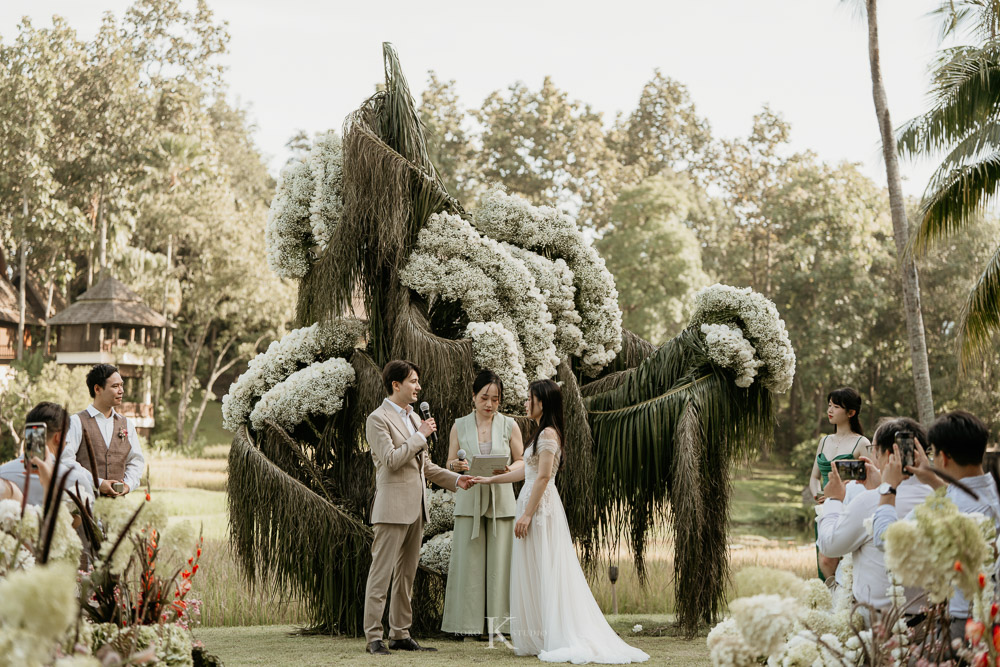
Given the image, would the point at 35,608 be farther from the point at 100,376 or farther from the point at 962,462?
the point at 100,376

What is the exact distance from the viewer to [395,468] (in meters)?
7.08

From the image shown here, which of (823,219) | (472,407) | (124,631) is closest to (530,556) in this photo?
(472,407)

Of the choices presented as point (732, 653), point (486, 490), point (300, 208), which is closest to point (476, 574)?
point (486, 490)

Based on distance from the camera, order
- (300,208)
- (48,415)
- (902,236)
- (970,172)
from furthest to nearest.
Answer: (902,236) → (970,172) → (300,208) → (48,415)

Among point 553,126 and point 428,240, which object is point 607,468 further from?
point 553,126

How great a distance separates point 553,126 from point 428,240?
2800 centimetres

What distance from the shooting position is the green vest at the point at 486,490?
7535mm

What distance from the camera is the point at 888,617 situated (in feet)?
9.32

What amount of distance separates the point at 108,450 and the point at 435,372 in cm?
260

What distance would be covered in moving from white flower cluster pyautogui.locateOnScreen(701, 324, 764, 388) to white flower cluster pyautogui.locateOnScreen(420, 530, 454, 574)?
2.73m

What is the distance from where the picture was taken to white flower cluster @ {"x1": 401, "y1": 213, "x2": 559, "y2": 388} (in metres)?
8.67

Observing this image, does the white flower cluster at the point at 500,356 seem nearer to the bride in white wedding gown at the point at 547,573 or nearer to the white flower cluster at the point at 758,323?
the bride in white wedding gown at the point at 547,573

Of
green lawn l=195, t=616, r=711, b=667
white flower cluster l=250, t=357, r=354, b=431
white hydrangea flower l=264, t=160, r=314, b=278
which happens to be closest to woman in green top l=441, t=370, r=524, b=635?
green lawn l=195, t=616, r=711, b=667

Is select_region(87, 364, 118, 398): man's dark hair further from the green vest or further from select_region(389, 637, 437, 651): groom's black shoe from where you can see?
select_region(389, 637, 437, 651): groom's black shoe
